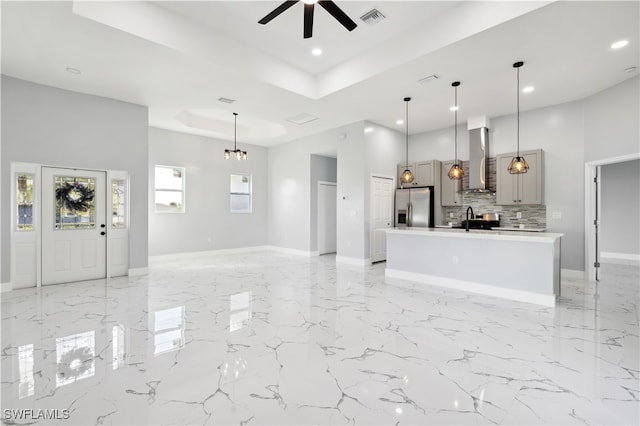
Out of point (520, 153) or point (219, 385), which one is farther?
point (520, 153)

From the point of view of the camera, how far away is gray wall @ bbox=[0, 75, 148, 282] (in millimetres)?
4621

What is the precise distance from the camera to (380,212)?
725 cm

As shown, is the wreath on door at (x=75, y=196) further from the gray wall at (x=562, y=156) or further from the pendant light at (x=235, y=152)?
the gray wall at (x=562, y=156)

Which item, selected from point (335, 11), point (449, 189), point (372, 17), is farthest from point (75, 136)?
point (449, 189)

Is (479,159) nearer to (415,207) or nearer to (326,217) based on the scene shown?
(415,207)

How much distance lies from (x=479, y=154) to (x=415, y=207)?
1797mm

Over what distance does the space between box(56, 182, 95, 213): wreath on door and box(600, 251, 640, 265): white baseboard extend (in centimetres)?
1133

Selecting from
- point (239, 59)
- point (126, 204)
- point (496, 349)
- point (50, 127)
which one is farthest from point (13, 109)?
point (496, 349)

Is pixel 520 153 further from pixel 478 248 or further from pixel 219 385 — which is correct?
pixel 219 385

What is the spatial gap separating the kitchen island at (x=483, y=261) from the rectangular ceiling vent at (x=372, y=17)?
3280 millimetres

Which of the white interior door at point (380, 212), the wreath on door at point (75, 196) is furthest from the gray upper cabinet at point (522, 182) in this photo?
the wreath on door at point (75, 196)

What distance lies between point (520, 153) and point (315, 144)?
15.6 feet

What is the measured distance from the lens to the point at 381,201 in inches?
288

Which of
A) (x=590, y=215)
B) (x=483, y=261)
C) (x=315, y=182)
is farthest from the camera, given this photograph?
(x=315, y=182)
